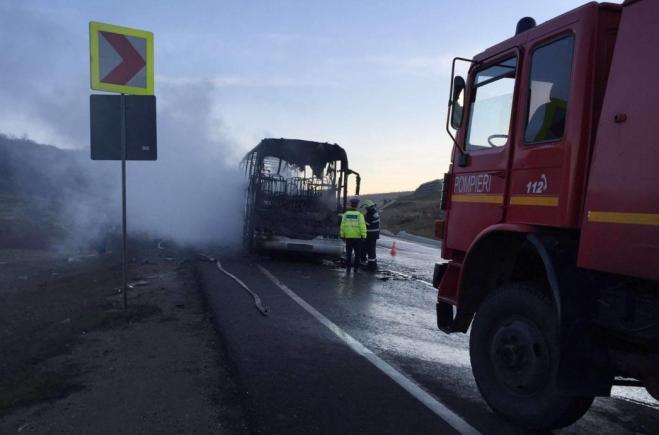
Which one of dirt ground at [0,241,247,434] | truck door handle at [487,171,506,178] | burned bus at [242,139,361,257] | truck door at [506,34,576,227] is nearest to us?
truck door at [506,34,576,227]

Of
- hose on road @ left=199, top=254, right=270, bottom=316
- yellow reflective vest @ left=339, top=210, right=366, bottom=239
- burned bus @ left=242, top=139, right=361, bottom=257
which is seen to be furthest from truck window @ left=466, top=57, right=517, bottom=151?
burned bus @ left=242, top=139, right=361, bottom=257

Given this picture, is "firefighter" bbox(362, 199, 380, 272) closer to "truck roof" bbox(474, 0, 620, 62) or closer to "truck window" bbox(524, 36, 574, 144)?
"truck roof" bbox(474, 0, 620, 62)

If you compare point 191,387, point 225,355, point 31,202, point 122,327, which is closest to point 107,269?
point 122,327

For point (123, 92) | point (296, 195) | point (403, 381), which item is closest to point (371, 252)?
point (296, 195)

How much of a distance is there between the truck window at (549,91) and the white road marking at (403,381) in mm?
2083

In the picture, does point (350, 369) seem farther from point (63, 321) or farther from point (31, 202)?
point (31, 202)

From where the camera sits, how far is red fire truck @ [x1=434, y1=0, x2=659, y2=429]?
2.95 metres

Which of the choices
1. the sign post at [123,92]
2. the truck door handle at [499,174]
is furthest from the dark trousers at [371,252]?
the truck door handle at [499,174]

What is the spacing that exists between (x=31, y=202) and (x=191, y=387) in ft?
101

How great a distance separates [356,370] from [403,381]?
0.48 metres

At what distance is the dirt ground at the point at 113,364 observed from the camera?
3.70m

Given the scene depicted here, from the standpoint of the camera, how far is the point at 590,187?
3199 mm

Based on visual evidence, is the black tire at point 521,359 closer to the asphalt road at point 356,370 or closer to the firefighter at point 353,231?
the asphalt road at point 356,370

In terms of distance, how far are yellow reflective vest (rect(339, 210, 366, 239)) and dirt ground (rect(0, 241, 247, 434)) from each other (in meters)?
4.10
